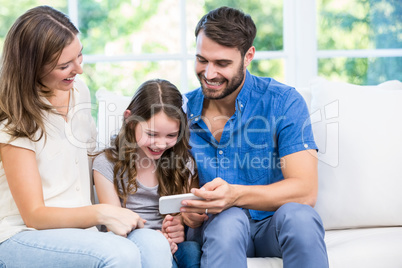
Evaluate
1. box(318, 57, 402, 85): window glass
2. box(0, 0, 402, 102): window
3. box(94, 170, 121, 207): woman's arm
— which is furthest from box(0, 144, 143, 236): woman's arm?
box(318, 57, 402, 85): window glass

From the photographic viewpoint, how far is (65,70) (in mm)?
1534

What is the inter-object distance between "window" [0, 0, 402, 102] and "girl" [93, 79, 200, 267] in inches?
39.8

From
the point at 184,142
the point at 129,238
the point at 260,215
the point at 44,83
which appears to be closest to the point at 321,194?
the point at 260,215

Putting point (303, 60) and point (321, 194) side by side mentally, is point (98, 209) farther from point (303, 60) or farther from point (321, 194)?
point (303, 60)

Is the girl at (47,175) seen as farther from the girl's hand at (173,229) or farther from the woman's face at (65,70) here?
the girl's hand at (173,229)

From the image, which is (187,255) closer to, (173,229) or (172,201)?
(173,229)

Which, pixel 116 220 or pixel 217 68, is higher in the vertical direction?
pixel 217 68

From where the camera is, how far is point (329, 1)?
2844 millimetres

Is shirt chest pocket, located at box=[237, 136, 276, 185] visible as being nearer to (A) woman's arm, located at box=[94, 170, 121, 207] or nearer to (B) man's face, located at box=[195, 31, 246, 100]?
(B) man's face, located at box=[195, 31, 246, 100]

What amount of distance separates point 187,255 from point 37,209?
20.6 inches

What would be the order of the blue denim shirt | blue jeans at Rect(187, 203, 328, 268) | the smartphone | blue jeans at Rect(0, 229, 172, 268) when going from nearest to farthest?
blue jeans at Rect(0, 229, 172, 268), blue jeans at Rect(187, 203, 328, 268), the smartphone, the blue denim shirt

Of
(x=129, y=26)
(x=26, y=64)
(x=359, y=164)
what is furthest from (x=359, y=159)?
(x=129, y=26)

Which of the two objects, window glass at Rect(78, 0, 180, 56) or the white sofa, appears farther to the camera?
window glass at Rect(78, 0, 180, 56)

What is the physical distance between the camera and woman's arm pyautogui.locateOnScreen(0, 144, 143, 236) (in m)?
1.40
